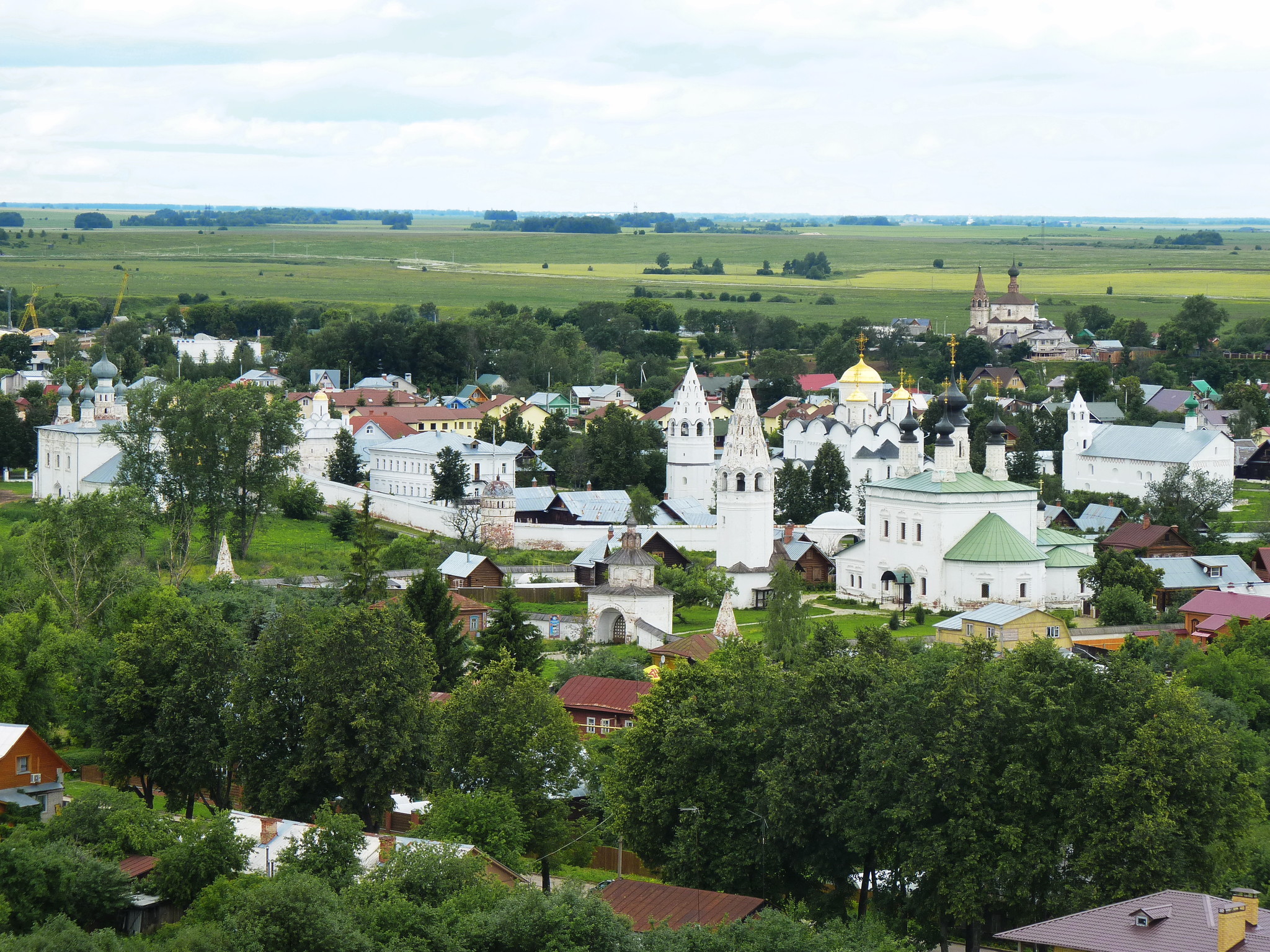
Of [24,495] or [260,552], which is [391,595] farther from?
[24,495]

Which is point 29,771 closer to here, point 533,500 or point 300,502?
point 300,502

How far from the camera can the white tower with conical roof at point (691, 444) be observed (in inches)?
2594

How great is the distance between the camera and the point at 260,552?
56.3 m

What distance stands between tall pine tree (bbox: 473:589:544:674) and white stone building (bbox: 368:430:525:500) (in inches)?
1028

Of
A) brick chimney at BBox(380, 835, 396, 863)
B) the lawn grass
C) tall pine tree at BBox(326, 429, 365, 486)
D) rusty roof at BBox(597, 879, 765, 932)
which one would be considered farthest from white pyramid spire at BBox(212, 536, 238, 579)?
rusty roof at BBox(597, 879, 765, 932)

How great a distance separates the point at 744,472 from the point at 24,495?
91.1 ft

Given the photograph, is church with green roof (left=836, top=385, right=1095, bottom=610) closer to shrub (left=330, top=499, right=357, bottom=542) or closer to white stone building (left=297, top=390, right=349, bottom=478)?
shrub (left=330, top=499, right=357, bottom=542)

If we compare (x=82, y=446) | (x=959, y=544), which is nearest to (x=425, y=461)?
(x=82, y=446)

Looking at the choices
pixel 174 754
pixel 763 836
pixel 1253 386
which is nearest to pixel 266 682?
pixel 174 754

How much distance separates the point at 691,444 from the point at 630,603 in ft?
69.2

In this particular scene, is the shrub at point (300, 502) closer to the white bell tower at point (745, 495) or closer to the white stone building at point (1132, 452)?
the white bell tower at point (745, 495)

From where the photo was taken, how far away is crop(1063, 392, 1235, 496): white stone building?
6969 cm

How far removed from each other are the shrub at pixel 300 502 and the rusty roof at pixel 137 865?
122 feet

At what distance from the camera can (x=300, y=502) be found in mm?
63156
